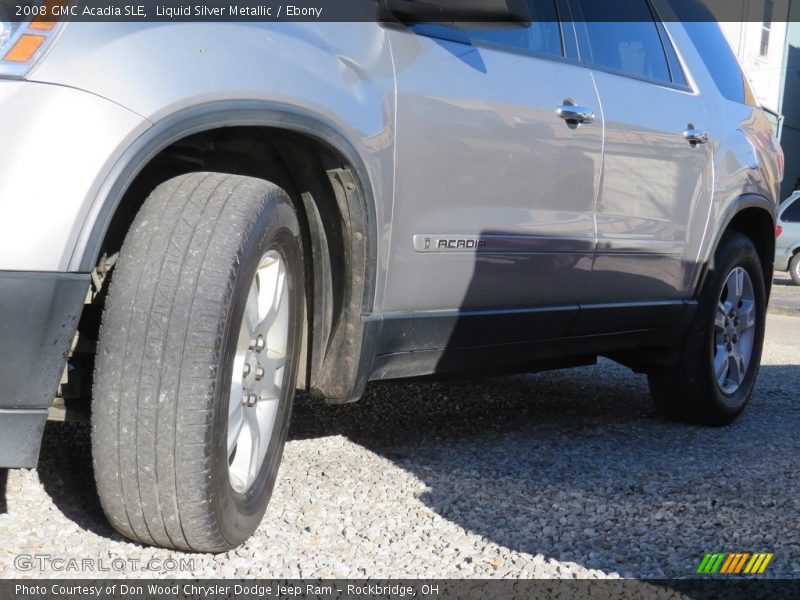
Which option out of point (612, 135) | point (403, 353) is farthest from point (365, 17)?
point (612, 135)

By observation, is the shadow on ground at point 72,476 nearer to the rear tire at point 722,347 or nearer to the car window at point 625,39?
the car window at point 625,39

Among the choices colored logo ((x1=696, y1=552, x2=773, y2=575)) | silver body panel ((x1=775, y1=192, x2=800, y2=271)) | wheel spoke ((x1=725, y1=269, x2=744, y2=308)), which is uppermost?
wheel spoke ((x1=725, y1=269, x2=744, y2=308))

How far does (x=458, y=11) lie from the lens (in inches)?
111

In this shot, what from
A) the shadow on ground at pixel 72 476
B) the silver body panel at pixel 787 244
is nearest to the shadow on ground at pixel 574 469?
the shadow on ground at pixel 72 476

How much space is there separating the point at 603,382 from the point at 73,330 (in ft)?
14.1

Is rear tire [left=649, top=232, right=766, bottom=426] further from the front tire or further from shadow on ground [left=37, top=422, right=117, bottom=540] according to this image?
the front tire

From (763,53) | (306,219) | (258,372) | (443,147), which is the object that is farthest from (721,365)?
(763,53)

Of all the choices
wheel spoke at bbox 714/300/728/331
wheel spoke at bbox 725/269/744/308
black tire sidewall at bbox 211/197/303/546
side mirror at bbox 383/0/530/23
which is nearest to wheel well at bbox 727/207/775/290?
wheel spoke at bbox 725/269/744/308

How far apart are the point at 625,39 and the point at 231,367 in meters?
2.53

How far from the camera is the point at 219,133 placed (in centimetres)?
267

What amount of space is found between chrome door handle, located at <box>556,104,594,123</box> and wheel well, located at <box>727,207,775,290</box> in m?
1.62

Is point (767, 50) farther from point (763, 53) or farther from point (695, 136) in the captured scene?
point (695, 136)

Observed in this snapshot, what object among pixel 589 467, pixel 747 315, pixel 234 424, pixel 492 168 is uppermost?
pixel 492 168

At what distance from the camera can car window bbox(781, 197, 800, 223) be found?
1830cm
